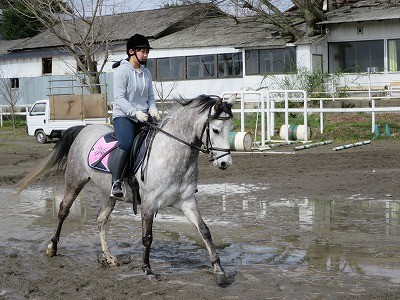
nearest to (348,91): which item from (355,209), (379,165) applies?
(379,165)

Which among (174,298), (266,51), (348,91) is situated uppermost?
(266,51)

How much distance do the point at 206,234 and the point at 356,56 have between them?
30599 millimetres

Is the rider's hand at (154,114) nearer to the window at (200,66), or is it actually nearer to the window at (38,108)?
the window at (38,108)

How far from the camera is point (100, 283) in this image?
778 cm

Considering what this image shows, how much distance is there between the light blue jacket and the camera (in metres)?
8.39

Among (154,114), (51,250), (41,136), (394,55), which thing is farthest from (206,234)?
(394,55)

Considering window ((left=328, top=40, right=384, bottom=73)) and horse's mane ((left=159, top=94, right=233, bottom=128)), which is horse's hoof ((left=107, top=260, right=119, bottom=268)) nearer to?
horse's mane ((left=159, top=94, right=233, bottom=128))


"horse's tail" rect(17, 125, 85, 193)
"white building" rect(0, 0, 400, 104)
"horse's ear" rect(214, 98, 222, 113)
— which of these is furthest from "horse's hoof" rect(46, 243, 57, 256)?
"white building" rect(0, 0, 400, 104)

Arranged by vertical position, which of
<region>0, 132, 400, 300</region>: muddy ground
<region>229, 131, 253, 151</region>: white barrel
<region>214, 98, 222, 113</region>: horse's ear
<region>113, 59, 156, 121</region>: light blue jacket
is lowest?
<region>0, 132, 400, 300</region>: muddy ground

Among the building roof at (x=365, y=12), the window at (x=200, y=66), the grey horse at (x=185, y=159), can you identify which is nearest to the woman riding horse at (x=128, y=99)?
the grey horse at (x=185, y=159)

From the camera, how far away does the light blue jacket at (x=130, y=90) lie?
27.5 feet

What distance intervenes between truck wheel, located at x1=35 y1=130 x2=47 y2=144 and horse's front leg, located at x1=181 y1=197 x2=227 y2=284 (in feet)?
73.1

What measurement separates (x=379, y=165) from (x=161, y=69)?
2671cm

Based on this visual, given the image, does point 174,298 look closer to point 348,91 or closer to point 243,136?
point 243,136
